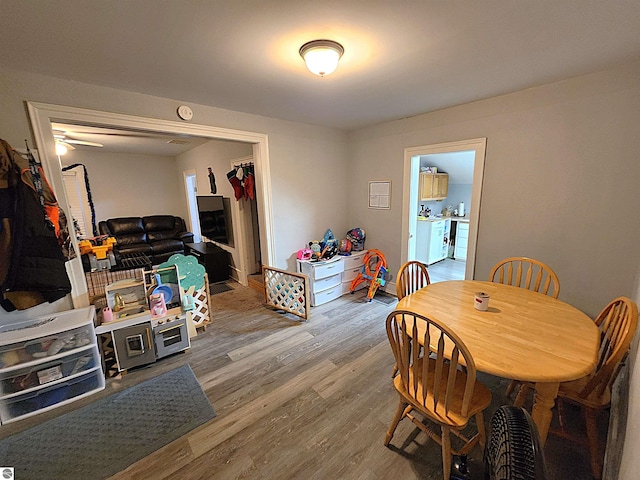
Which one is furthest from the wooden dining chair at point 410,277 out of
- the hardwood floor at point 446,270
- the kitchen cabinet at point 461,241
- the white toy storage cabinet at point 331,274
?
the kitchen cabinet at point 461,241

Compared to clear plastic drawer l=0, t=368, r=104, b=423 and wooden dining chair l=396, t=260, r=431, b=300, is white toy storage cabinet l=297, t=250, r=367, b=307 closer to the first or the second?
wooden dining chair l=396, t=260, r=431, b=300

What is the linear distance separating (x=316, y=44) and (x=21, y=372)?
2879 millimetres

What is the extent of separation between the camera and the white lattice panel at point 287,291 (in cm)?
300

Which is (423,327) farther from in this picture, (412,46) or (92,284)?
(92,284)

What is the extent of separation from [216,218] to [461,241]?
15.9 feet

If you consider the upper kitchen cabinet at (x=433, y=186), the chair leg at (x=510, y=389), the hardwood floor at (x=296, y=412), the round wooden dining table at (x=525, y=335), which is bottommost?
the hardwood floor at (x=296, y=412)

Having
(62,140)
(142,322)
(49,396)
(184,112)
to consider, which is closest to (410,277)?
(142,322)

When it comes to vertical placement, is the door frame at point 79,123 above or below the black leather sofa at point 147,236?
above

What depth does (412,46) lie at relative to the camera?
5.10 feet

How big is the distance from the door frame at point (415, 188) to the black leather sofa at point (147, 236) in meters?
4.51

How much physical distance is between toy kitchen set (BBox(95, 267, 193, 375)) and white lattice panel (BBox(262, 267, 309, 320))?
0.96m

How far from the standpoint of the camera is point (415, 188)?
11.1ft

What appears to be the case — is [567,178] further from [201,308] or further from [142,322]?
[142,322]

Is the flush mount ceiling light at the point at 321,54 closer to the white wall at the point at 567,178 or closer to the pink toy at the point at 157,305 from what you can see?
the white wall at the point at 567,178
